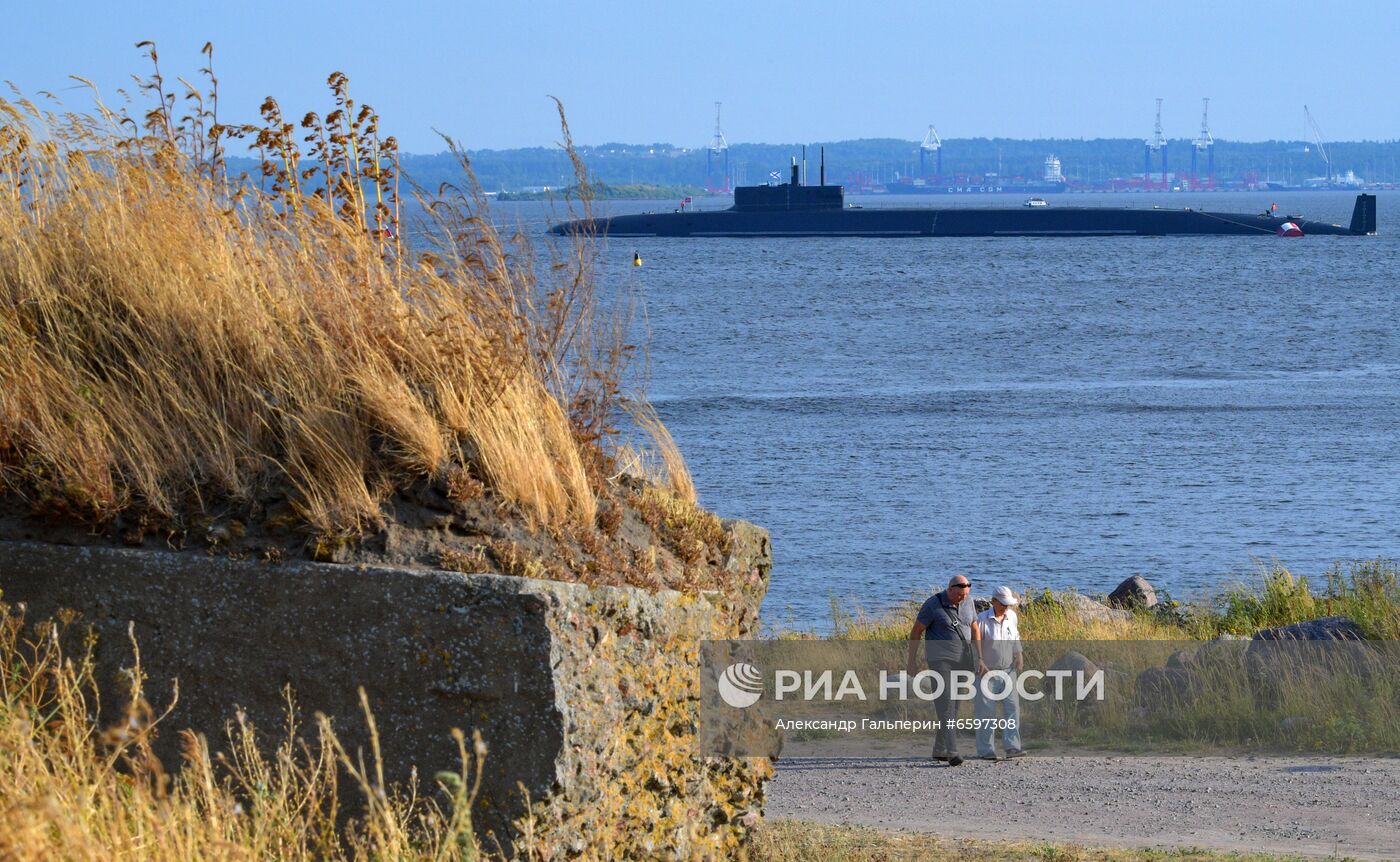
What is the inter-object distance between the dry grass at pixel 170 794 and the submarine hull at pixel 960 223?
406 feet

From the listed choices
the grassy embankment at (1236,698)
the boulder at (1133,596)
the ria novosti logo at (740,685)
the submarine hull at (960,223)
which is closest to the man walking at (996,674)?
the grassy embankment at (1236,698)

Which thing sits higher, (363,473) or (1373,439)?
(363,473)

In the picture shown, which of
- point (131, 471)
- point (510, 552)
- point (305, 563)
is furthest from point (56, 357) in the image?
point (510, 552)

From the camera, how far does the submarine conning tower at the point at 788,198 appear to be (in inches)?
5032

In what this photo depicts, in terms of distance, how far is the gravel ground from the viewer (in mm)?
8562

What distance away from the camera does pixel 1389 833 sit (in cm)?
851

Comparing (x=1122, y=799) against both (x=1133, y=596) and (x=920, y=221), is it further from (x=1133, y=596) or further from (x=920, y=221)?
(x=920, y=221)

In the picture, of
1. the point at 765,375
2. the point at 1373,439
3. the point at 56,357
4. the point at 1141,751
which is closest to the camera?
the point at 56,357

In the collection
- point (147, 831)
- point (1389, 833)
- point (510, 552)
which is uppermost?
point (510, 552)

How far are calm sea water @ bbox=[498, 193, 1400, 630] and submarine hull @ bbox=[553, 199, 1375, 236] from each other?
1401 inches

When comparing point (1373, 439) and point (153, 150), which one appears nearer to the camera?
point (153, 150)

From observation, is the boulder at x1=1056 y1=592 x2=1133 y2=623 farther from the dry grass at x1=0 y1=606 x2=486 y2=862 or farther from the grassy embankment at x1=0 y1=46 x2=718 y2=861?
the dry grass at x1=0 y1=606 x2=486 y2=862

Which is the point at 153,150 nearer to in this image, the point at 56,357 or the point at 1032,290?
the point at 56,357

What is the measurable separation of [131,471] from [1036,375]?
50777 millimetres
